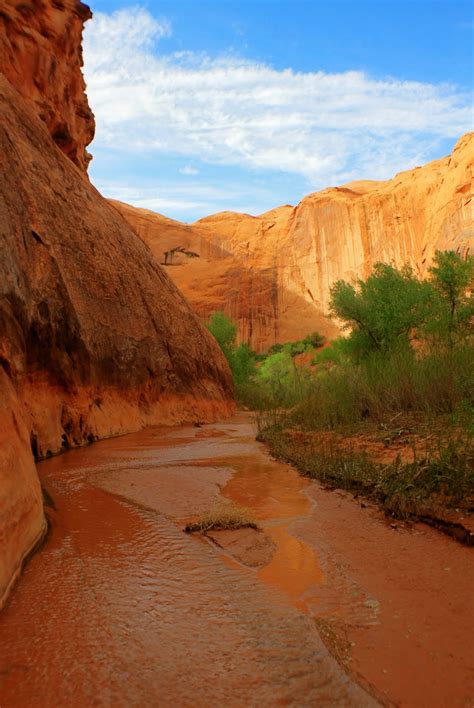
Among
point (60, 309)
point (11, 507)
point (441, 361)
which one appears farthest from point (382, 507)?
point (60, 309)

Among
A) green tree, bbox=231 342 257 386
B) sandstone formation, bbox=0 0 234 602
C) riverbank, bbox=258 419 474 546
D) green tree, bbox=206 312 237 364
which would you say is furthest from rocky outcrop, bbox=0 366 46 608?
green tree, bbox=206 312 237 364

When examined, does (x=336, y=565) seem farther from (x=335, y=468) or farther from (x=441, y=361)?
(x=441, y=361)

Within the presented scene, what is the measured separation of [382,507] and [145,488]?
2336mm

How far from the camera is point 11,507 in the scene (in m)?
2.61

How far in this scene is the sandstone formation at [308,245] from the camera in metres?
37.5

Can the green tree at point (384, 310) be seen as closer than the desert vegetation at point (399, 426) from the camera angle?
No

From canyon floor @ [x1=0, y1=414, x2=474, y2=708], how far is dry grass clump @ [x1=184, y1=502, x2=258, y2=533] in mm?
109

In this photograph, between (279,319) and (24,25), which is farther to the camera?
(279,319)

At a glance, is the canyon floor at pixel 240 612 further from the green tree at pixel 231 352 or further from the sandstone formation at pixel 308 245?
the sandstone formation at pixel 308 245

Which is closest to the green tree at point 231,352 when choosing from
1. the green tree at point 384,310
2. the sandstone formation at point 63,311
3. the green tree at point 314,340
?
the green tree at point 384,310

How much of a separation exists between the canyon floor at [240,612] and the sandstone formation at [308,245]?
34.1 metres

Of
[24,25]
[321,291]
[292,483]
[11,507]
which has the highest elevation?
[24,25]

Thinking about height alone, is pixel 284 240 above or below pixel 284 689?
above

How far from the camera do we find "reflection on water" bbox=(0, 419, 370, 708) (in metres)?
1.67
